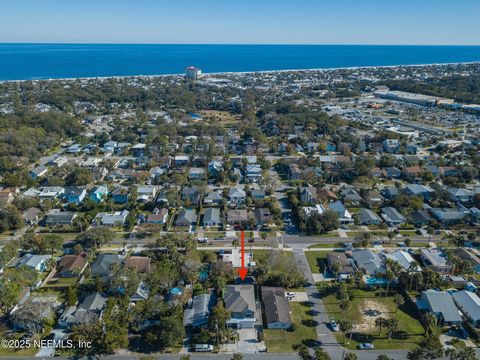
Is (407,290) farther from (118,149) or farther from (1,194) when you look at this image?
(118,149)

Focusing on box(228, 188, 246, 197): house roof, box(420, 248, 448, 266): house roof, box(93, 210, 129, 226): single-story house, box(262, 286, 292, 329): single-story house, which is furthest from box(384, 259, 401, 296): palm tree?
box(93, 210, 129, 226): single-story house

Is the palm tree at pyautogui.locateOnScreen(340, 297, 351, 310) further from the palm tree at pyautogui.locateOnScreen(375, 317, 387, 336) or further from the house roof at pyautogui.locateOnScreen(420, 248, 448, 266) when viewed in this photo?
the house roof at pyautogui.locateOnScreen(420, 248, 448, 266)

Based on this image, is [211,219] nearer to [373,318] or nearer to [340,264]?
[340,264]

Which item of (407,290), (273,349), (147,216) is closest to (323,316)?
(273,349)

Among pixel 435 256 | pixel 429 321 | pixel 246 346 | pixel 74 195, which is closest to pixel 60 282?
pixel 246 346

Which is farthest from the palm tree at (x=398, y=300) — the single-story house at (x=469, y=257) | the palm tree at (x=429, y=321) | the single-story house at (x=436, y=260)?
the single-story house at (x=469, y=257)

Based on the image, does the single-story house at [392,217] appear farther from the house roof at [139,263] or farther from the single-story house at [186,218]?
the house roof at [139,263]
